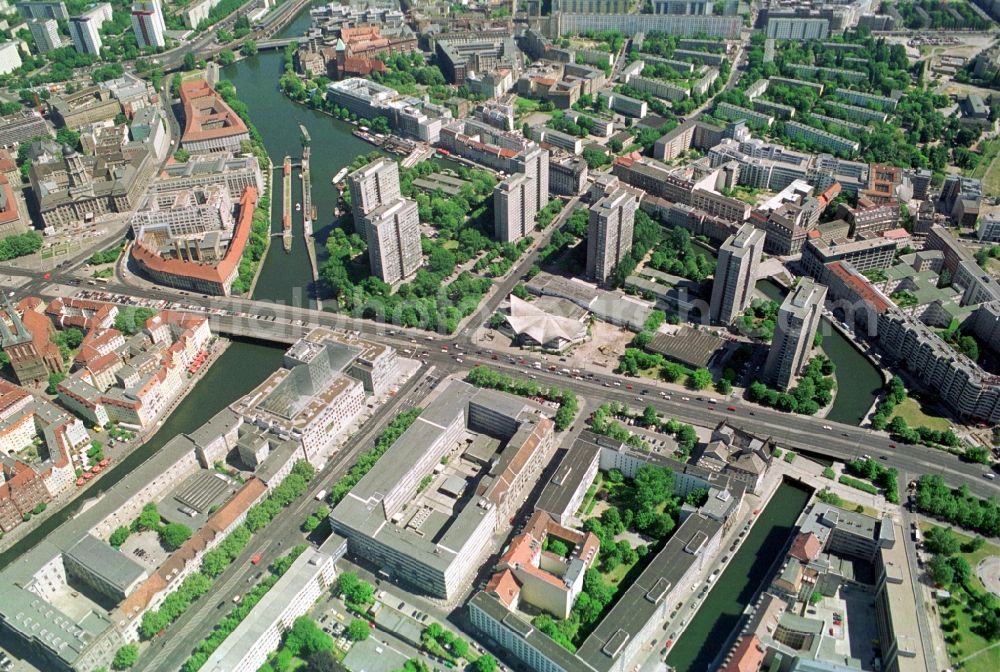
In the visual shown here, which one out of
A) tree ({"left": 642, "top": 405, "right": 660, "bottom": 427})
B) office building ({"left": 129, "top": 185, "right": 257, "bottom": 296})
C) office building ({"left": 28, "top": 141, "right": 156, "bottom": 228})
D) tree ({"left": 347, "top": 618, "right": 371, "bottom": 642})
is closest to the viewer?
tree ({"left": 347, "top": 618, "right": 371, "bottom": 642})

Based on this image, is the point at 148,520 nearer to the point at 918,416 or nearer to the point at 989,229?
the point at 918,416

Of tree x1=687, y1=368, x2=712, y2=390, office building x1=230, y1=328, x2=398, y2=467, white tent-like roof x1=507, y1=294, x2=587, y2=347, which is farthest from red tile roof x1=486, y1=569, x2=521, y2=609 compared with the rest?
white tent-like roof x1=507, y1=294, x2=587, y2=347

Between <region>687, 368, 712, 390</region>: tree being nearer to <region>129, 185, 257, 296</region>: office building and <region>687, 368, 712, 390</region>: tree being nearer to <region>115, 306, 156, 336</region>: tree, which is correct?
<region>129, 185, 257, 296</region>: office building

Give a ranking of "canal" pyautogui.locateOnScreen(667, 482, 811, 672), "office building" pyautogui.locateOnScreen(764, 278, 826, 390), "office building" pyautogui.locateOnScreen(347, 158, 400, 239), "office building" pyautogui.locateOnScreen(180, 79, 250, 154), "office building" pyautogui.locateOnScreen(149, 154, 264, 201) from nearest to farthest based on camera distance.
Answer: "canal" pyautogui.locateOnScreen(667, 482, 811, 672) → "office building" pyautogui.locateOnScreen(764, 278, 826, 390) → "office building" pyautogui.locateOnScreen(347, 158, 400, 239) → "office building" pyautogui.locateOnScreen(149, 154, 264, 201) → "office building" pyautogui.locateOnScreen(180, 79, 250, 154)

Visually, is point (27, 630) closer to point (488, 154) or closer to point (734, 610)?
point (734, 610)

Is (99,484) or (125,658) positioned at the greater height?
(99,484)

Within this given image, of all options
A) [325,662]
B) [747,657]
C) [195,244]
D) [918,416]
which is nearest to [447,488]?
[325,662]

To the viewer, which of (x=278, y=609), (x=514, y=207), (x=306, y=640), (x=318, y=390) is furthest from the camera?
(x=514, y=207)
